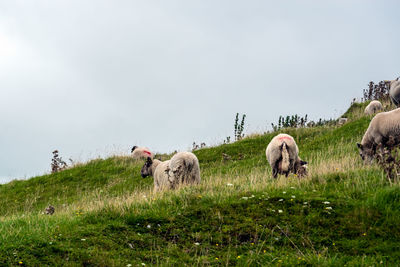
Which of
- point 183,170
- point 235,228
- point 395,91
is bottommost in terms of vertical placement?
point 235,228

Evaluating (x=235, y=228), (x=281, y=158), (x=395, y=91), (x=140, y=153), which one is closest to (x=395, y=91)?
(x=395, y=91)

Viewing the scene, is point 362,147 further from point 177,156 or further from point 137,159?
point 137,159

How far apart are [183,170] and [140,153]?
39.8 ft

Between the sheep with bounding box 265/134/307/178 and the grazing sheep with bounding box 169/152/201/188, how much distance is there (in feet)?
8.27

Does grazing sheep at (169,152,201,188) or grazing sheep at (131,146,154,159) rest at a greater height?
grazing sheep at (131,146,154,159)

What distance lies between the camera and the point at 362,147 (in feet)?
51.2

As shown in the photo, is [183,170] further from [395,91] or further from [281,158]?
[395,91]

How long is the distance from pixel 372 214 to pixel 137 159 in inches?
713

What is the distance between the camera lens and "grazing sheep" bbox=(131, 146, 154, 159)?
84.0 ft

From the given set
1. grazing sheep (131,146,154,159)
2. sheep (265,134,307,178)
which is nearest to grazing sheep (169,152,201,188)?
sheep (265,134,307,178)

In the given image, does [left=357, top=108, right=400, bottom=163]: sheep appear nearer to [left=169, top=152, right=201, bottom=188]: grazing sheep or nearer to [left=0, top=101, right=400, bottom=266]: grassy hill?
[left=0, top=101, right=400, bottom=266]: grassy hill

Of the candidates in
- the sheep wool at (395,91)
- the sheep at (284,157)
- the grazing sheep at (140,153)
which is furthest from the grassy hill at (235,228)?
the grazing sheep at (140,153)

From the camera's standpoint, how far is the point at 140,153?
2586cm

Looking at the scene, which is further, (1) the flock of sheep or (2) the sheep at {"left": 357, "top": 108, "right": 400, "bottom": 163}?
(2) the sheep at {"left": 357, "top": 108, "right": 400, "bottom": 163}
